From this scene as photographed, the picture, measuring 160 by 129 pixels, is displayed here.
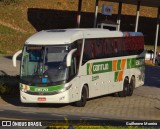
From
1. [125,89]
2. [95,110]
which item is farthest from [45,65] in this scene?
[125,89]

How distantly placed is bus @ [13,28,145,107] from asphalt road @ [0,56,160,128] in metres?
0.54

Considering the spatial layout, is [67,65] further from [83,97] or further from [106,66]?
[106,66]

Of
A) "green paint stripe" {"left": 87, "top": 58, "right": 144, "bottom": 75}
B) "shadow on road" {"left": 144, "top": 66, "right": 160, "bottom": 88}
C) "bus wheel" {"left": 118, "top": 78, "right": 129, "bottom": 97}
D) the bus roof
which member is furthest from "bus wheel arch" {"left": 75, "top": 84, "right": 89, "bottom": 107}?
"shadow on road" {"left": 144, "top": 66, "right": 160, "bottom": 88}

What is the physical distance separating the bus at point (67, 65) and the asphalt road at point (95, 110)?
1.77ft

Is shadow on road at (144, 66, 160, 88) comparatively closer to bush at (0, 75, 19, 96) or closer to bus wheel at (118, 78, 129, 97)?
bus wheel at (118, 78, 129, 97)

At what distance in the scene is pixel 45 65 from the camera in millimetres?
23547

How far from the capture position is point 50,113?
2300 cm

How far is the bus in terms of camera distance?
23.5 meters

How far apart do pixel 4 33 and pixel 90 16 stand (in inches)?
712

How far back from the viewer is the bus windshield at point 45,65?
23.5 meters

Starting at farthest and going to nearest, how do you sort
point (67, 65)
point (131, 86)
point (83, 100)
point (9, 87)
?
point (131, 86)
point (9, 87)
point (83, 100)
point (67, 65)

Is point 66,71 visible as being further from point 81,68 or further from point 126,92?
point 126,92

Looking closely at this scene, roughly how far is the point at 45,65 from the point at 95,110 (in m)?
3.00

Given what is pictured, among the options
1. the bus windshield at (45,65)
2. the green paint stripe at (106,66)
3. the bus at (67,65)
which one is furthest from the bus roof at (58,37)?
the green paint stripe at (106,66)
